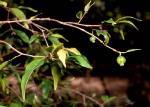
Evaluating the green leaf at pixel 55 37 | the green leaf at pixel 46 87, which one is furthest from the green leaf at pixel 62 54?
the green leaf at pixel 46 87

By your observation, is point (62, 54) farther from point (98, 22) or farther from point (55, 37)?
point (98, 22)

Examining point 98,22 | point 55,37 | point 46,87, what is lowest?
point 46,87

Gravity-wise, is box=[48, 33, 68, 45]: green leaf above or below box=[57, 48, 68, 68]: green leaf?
above

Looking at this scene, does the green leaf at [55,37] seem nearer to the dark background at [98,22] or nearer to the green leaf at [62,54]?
the green leaf at [62,54]

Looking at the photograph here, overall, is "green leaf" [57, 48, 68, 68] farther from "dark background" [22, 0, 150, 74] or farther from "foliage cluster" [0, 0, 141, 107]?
"dark background" [22, 0, 150, 74]

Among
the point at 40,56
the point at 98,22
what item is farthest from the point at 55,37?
the point at 98,22

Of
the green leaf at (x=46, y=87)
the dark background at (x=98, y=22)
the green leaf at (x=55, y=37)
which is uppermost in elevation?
the dark background at (x=98, y=22)

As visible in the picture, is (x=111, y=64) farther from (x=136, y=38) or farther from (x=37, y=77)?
(x=37, y=77)

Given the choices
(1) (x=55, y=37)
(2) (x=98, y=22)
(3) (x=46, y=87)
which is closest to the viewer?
(1) (x=55, y=37)

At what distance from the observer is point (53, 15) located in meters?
2.88

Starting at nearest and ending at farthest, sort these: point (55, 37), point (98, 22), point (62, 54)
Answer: point (62, 54), point (55, 37), point (98, 22)

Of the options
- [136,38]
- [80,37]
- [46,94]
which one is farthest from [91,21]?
[46,94]

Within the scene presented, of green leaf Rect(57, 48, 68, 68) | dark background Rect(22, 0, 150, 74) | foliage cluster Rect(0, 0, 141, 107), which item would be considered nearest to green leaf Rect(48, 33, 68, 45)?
foliage cluster Rect(0, 0, 141, 107)

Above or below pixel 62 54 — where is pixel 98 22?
above
